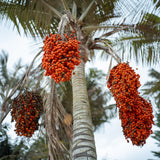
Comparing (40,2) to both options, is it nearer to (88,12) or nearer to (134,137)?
(88,12)

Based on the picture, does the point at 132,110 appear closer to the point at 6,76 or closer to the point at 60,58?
the point at 60,58

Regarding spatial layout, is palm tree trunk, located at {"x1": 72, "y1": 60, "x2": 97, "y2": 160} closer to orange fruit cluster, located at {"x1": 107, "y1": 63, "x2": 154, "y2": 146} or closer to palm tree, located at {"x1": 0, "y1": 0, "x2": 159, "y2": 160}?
palm tree, located at {"x1": 0, "y1": 0, "x2": 159, "y2": 160}

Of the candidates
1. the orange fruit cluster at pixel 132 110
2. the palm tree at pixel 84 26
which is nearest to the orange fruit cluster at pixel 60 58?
the palm tree at pixel 84 26

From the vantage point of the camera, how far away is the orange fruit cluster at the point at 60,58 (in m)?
1.64

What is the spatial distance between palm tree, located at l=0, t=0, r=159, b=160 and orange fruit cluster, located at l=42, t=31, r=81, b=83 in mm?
247

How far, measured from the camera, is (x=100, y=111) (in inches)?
352

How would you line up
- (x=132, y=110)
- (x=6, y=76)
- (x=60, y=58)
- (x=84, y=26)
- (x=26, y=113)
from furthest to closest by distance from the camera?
Answer: (x=6, y=76) → (x=84, y=26) → (x=26, y=113) → (x=132, y=110) → (x=60, y=58)

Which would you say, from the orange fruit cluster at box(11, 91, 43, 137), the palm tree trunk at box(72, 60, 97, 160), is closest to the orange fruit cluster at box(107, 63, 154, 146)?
the palm tree trunk at box(72, 60, 97, 160)

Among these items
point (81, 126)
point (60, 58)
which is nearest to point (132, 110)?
point (81, 126)

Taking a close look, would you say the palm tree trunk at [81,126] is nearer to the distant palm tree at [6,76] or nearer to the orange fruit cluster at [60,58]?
the orange fruit cluster at [60,58]

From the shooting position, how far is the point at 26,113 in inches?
80.1

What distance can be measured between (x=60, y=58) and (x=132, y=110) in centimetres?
94

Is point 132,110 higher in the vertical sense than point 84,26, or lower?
lower

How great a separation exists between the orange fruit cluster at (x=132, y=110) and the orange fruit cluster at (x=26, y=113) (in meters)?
0.96
